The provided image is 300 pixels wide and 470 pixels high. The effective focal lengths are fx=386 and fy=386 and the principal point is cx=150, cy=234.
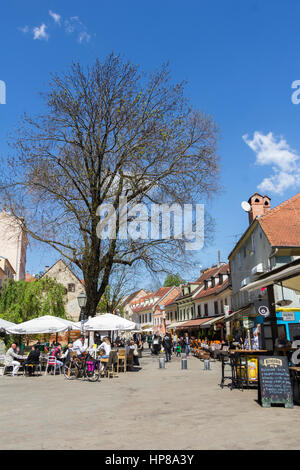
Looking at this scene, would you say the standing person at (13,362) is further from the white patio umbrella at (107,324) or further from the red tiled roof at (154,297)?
the red tiled roof at (154,297)

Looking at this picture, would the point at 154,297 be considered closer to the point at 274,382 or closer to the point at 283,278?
the point at 283,278

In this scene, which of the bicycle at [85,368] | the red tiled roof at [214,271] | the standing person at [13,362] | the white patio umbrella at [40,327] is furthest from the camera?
the red tiled roof at [214,271]

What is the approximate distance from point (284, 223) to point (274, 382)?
18067 mm

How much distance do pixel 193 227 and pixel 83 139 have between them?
24.2 ft

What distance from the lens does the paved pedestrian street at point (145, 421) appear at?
5.36m

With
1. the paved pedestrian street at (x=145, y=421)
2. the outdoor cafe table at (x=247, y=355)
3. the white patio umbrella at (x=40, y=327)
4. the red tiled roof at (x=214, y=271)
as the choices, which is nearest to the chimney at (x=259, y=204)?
the red tiled roof at (x=214, y=271)

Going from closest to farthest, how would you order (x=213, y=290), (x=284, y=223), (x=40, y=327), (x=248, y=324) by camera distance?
(x=40, y=327) < (x=284, y=223) < (x=248, y=324) < (x=213, y=290)

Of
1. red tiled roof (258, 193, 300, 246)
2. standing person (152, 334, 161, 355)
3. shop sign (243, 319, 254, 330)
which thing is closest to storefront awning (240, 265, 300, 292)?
red tiled roof (258, 193, 300, 246)

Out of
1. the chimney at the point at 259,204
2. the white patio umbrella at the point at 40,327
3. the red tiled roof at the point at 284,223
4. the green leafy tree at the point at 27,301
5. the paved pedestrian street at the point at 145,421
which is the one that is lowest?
the paved pedestrian street at the point at 145,421

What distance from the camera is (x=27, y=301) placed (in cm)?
3275

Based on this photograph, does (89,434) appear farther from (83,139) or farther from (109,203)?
(83,139)

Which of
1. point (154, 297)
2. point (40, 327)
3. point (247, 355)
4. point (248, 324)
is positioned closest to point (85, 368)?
point (40, 327)

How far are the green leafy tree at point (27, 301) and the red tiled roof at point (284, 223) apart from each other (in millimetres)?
20071
